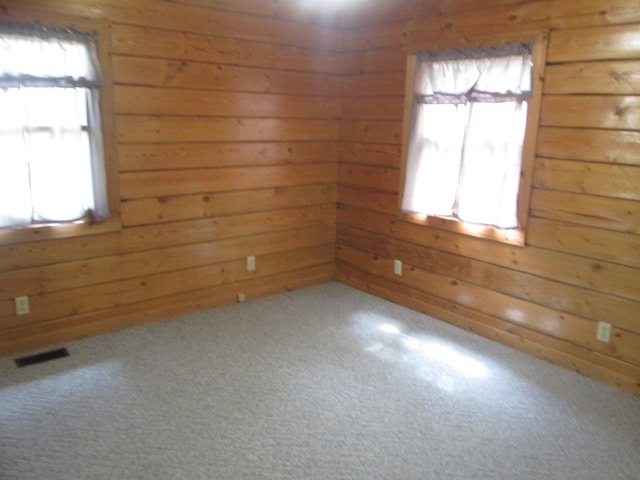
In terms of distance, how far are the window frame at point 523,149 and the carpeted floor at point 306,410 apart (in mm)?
734

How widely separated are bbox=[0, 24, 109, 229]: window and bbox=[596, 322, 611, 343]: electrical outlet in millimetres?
3129

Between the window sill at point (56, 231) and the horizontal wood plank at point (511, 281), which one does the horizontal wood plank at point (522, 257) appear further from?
the window sill at point (56, 231)

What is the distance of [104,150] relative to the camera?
336 centimetres

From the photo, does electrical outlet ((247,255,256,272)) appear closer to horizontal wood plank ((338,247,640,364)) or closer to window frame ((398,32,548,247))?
horizontal wood plank ((338,247,640,364))

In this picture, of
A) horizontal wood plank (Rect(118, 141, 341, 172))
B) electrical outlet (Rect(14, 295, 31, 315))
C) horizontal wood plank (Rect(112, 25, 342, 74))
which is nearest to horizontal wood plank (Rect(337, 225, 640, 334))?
horizontal wood plank (Rect(118, 141, 341, 172))

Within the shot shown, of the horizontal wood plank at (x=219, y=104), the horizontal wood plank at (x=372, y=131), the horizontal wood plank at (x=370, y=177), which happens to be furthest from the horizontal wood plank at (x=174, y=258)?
the horizontal wood plank at (x=219, y=104)

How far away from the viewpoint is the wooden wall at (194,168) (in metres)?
3.31

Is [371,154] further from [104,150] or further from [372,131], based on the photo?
[104,150]

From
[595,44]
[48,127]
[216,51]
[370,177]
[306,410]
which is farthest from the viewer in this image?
[370,177]

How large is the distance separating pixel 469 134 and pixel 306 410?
2053 millimetres

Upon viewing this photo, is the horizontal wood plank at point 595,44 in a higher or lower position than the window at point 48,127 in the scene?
higher

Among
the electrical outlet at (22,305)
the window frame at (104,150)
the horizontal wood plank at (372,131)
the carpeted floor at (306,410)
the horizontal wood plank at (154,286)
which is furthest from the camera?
the horizontal wood plank at (372,131)

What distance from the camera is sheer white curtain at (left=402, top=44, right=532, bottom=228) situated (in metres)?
3.26

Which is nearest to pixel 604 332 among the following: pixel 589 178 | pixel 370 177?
pixel 589 178
